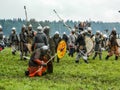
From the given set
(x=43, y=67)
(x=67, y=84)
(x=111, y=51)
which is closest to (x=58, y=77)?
(x=43, y=67)

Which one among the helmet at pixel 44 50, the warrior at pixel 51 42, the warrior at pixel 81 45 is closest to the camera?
the helmet at pixel 44 50

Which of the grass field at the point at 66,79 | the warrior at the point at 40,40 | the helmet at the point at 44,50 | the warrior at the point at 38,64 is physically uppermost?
the warrior at the point at 40,40

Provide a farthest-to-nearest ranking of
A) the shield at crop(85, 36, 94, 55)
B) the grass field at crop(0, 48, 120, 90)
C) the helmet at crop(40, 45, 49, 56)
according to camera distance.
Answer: the shield at crop(85, 36, 94, 55)
the helmet at crop(40, 45, 49, 56)
the grass field at crop(0, 48, 120, 90)

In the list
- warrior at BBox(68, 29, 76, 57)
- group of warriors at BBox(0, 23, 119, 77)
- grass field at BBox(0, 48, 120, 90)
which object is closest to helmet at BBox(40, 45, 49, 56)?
group of warriors at BBox(0, 23, 119, 77)

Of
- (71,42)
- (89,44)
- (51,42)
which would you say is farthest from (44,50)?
(71,42)

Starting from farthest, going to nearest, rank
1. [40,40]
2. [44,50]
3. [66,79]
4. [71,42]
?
[71,42]
[40,40]
[44,50]
[66,79]

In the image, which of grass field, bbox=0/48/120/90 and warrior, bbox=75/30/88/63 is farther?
warrior, bbox=75/30/88/63

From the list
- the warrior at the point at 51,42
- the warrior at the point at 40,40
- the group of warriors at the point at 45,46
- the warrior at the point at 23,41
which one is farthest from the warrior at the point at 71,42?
the warrior at the point at 40,40

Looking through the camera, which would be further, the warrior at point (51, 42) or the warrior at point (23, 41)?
the warrior at point (23, 41)

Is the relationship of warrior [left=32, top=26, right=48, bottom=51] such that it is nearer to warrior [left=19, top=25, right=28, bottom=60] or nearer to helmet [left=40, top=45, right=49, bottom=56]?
helmet [left=40, top=45, right=49, bottom=56]

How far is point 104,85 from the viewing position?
18.5 m

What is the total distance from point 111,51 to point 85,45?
351cm

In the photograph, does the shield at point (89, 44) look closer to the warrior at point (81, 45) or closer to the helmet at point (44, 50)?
the warrior at point (81, 45)

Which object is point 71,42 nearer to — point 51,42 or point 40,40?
point 51,42
